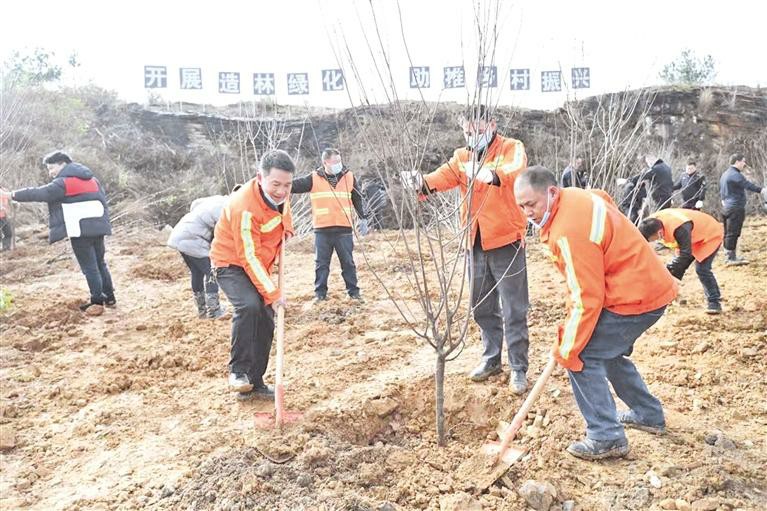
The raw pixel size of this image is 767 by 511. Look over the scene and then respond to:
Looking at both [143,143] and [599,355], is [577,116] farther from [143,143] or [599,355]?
[143,143]

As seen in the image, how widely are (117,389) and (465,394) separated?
2.38m

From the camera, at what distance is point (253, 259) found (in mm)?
3277

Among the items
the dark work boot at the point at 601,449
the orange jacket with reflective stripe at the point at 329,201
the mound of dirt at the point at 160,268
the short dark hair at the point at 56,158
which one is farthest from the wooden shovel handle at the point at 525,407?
the mound of dirt at the point at 160,268

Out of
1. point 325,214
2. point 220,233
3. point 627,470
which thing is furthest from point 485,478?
point 325,214

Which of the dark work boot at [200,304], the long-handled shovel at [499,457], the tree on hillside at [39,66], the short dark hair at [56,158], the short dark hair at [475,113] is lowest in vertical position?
the long-handled shovel at [499,457]

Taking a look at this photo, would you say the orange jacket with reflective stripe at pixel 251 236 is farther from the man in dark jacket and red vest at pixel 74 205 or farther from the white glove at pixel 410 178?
the man in dark jacket and red vest at pixel 74 205

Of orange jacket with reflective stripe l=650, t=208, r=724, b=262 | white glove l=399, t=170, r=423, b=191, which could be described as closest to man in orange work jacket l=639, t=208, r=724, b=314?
orange jacket with reflective stripe l=650, t=208, r=724, b=262

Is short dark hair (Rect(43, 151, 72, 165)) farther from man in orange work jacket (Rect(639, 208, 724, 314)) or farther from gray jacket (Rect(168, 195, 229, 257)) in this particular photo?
man in orange work jacket (Rect(639, 208, 724, 314))

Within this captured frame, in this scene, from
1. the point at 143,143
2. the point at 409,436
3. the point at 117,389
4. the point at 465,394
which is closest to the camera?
the point at 409,436

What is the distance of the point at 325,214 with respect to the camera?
231 inches

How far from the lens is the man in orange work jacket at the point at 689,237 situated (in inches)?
172

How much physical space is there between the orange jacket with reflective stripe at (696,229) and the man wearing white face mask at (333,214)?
292 centimetres

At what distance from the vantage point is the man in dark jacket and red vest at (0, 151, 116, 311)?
5449mm

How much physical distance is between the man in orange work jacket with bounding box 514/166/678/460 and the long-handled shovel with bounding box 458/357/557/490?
164 millimetres
